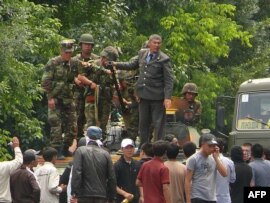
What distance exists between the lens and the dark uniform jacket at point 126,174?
1684cm

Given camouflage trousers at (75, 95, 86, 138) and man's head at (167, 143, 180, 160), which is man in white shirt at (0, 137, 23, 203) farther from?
camouflage trousers at (75, 95, 86, 138)

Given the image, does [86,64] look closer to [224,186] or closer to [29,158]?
[29,158]

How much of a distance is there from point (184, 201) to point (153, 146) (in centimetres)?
110

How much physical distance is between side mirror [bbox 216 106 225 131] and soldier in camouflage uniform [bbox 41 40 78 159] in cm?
283

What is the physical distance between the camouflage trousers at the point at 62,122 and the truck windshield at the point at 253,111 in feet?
11.2

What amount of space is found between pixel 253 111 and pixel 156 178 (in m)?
5.90

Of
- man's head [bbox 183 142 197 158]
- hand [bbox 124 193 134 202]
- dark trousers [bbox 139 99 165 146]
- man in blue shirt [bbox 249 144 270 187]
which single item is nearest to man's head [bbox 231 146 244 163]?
man in blue shirt [bbox 249 144 270 187]

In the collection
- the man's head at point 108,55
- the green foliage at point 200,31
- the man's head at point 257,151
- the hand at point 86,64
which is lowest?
the man's head at point 257,151

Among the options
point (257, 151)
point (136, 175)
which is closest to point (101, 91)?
point (257, 151)

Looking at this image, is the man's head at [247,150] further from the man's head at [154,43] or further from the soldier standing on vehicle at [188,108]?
the man's head at [154,43]

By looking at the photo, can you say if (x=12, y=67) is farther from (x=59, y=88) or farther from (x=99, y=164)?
(x=99, y=164)

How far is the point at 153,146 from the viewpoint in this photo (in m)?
16.1

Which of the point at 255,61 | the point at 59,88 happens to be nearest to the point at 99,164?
the point at 59,88

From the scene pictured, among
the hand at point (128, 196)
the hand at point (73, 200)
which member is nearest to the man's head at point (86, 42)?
the hand at point (128, 196)
